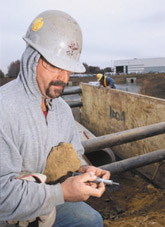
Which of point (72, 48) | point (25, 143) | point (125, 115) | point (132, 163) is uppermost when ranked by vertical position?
point (72, 48)

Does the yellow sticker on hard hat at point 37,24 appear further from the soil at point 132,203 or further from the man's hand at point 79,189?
the soil at point 132,203

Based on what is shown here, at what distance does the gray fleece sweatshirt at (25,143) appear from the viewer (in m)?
1.27

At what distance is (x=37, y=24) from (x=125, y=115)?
4092mm

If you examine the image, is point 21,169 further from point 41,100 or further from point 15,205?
point 41,100

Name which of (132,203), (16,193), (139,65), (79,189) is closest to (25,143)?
(16,193)

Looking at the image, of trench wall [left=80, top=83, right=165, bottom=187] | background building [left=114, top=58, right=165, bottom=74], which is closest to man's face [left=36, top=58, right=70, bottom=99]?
trench wall [left=80, top=83, right=165, bottom=187]

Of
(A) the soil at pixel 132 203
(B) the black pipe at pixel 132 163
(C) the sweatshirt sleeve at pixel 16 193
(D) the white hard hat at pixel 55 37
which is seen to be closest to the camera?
(C) the sweatshirt sleeve at pixel 16 193

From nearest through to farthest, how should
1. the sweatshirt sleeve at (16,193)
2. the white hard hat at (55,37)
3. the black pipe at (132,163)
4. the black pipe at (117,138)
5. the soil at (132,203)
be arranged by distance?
the sweatshirt sleeve at (16,193), the white hard hat at (55,37), the black pipe at (117,138), the soil at (132,203), the black pipe at (132,163)

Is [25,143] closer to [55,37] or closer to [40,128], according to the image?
[40,128]

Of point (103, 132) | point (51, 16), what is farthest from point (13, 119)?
point (103, 132)

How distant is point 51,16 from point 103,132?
556cm

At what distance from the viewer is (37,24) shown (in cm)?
154

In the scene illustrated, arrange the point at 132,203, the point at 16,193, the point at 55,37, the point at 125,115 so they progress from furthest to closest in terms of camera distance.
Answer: the point at 125,115, the point at 132,203, the point at 55,37, the point at 16,193

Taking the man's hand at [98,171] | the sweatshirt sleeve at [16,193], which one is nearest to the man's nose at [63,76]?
the sweatshirt sleeve at [16,193]
